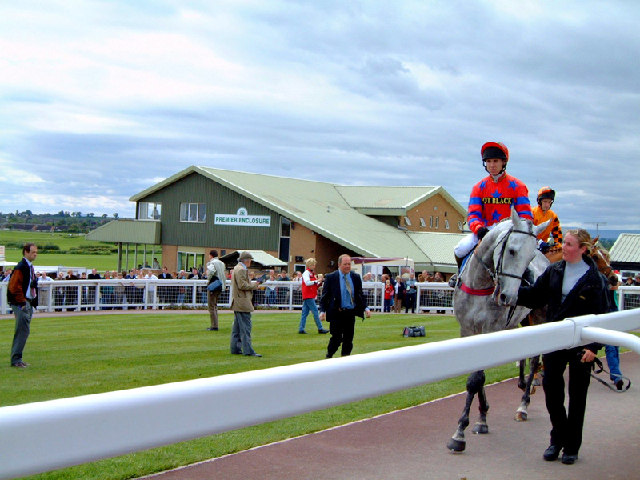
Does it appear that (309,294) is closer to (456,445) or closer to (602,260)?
(602,260)

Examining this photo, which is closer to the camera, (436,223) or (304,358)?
(304,358)

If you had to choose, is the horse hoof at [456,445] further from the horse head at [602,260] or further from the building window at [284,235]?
the building window at [284,235]

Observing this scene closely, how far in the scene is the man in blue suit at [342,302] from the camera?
36.7 feet

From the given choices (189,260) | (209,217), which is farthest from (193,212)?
(189,260)

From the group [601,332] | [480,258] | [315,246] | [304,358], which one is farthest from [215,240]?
[601,332]

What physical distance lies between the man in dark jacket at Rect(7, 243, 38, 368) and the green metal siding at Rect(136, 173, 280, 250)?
32090mm

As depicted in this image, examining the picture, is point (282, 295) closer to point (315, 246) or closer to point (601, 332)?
point (315, 246)

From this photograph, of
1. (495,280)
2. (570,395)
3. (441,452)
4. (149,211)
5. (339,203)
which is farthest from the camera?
(339,203)

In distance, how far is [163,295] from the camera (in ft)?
82.9

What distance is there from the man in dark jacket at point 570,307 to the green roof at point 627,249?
104 feet

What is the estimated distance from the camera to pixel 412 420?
4402mm

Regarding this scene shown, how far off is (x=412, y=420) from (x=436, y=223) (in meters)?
48.3

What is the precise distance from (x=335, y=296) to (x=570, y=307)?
20.9ft

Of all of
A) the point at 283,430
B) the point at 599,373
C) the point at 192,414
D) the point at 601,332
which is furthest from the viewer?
the point at 283,430
